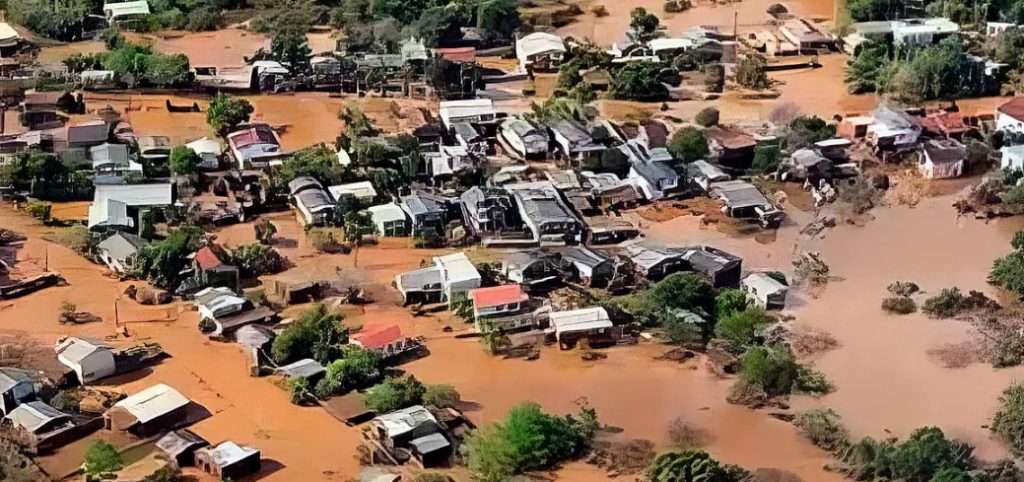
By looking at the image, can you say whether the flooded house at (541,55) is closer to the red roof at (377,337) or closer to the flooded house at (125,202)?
the flooded house at (125,202)

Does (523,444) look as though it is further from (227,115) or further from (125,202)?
(227,115)

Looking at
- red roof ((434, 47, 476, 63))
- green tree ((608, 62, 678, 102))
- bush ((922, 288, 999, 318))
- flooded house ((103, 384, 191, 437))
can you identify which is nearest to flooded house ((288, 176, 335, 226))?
flooded house ((103, 384, 191, 437))

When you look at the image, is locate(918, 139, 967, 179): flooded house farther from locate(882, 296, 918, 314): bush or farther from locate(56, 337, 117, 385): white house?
locate(56, 337, 117, 385): white house

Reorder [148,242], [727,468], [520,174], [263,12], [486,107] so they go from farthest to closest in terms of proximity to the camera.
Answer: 1. [263,12]
2. [486,107]
3. [520,174]
4. [148,242]
5. [727,468]

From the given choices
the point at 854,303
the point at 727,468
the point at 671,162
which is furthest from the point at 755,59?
the point at 727,468

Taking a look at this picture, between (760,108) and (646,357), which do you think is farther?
(760,108)

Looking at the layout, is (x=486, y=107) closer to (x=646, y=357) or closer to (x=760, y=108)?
(x=760, y=108)

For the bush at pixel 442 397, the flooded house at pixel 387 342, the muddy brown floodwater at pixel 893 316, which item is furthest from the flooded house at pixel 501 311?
the muddy brown floodwater at pixel 893 316

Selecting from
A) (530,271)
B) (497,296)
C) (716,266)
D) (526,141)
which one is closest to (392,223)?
(530,271)
